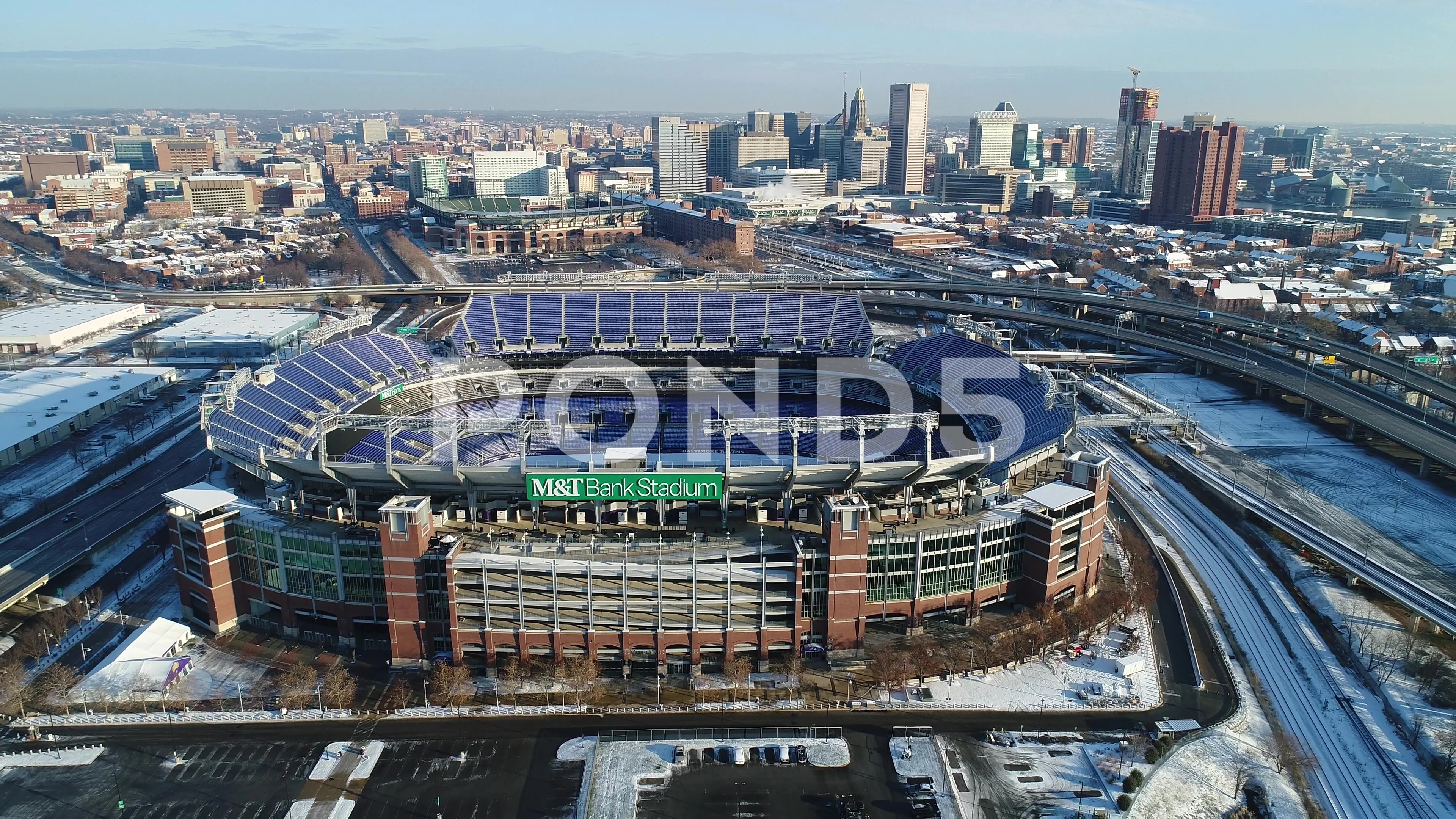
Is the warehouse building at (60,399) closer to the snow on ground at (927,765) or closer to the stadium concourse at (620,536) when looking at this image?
the stadium concourse at (620,536)

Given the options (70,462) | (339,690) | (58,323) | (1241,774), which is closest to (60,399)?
(70,462)

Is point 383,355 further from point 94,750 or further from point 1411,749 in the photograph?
point 1411,749

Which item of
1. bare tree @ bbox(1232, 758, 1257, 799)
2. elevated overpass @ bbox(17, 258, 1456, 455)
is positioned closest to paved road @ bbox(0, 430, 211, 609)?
elevated overpass @ bbox(17, 258, 1456, 455)

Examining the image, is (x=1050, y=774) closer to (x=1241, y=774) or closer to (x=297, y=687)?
(x=1241, y=774)

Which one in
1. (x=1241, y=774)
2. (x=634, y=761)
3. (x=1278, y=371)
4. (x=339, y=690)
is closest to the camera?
(x=1241, y=774)

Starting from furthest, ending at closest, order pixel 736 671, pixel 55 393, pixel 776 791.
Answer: pixel 55 393 < pixel 736 671 < pixel 776 791

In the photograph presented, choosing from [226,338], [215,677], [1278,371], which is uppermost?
[1278,371]

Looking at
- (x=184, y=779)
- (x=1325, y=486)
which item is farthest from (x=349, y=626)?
(x=1325, y=486)
